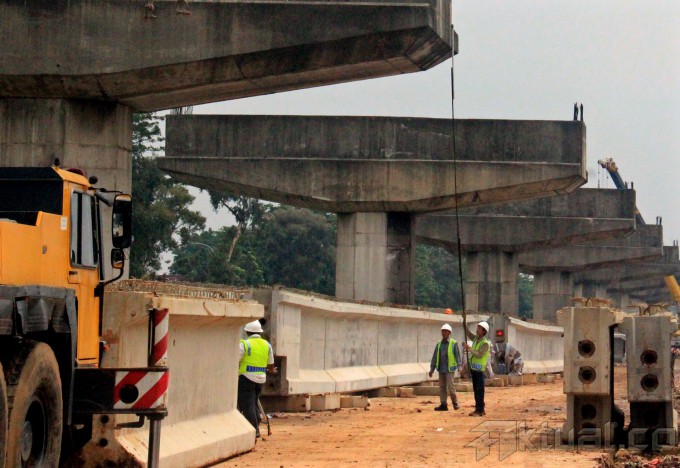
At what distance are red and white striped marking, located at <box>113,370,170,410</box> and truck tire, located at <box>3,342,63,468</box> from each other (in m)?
0.74

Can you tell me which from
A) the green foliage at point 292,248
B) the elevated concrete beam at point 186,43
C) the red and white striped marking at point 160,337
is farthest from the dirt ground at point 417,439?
the green foliage at point 292,248

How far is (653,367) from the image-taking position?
15094mm

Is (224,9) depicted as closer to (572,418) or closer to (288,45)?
(288,45)

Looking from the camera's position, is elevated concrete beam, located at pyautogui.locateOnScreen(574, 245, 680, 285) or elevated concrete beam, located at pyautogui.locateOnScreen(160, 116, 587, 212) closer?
elevated concrete beam, located at pyautogui.locateOnScreen(160, 116, 587, 212)

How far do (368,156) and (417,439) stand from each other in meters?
21.0

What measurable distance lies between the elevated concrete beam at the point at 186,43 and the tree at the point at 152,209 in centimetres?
4218

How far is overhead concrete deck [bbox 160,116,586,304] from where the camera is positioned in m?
37.7

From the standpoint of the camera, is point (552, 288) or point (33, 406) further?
point (552, 288)

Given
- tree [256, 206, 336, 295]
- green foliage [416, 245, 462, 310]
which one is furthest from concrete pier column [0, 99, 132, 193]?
green foliage [416, 245, 462, 310]

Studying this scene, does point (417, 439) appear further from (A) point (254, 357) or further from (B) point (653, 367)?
(B) point (653, 367)

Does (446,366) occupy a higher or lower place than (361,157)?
lower

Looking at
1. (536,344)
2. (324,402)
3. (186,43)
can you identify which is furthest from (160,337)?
(536,344)

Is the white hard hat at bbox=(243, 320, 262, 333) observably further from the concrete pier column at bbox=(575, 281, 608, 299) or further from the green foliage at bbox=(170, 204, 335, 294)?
the concrete pier column at bbox=(575, 281, 608, 299)

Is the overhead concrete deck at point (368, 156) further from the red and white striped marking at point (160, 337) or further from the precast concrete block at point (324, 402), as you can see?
the red and white striped marking at point (160, 337)
